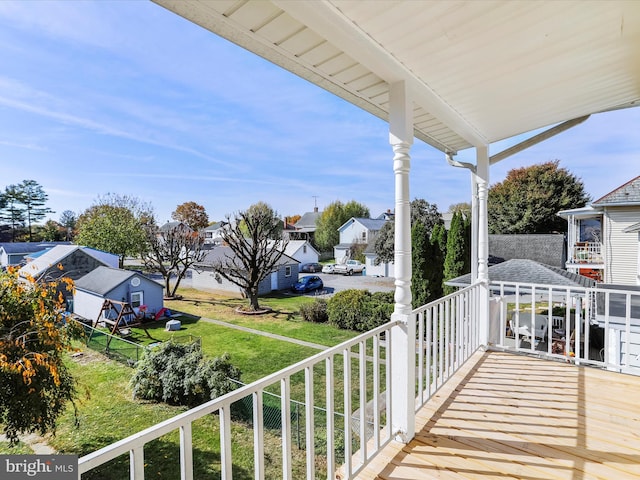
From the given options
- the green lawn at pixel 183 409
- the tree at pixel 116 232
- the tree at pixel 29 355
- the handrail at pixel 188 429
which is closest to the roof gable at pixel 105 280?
the green lawn at pixel 183 409

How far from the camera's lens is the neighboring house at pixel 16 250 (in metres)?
18.5

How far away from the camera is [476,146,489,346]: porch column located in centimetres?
361

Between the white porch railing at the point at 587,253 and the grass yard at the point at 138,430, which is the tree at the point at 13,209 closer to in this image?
the grass yard at the point at 138,430

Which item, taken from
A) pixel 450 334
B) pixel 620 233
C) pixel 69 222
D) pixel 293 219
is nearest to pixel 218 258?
pixel 69 222

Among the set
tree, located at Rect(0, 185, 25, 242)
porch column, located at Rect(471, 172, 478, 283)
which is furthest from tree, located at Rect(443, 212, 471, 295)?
tree, located at Rect(0, 185, 25, 242)

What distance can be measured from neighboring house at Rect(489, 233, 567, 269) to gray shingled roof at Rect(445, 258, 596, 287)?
33.2ft

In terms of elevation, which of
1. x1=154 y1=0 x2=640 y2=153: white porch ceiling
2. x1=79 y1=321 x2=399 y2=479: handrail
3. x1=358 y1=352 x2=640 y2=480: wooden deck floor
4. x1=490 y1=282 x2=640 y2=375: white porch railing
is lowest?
x1=358 y1=352 x2=640 y2=480: wooden deck floor

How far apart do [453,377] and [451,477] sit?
1.32 metres

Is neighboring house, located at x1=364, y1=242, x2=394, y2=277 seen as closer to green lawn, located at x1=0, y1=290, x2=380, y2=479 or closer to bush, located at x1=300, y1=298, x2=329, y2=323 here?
bush, located at x1=300, y1=298, x2=329, y2=323

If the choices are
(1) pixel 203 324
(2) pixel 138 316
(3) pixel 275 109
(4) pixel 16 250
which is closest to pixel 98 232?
(4) pixel 16 250

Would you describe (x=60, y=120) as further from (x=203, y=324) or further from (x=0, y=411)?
(x=0, y=411)

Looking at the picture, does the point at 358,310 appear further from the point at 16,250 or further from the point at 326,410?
the point at 16,250

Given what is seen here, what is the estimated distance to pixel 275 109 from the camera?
36875mm

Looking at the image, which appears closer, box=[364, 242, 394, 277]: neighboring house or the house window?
the house window
